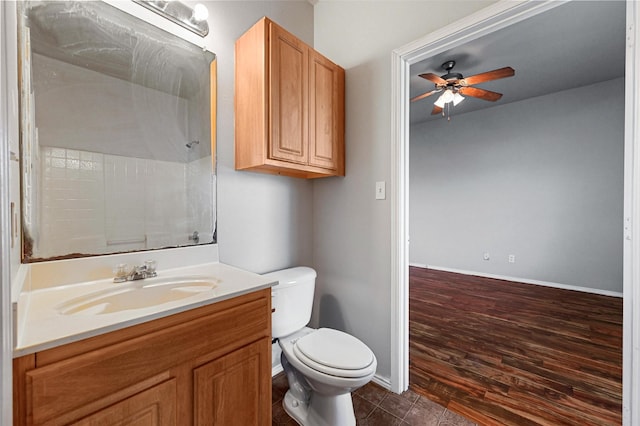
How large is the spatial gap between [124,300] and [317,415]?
1.04 m

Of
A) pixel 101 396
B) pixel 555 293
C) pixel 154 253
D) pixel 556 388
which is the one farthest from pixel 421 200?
pixel 101 396

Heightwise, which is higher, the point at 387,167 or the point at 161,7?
the point at 161,7

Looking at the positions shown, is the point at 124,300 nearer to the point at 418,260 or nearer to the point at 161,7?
the point at 161,7

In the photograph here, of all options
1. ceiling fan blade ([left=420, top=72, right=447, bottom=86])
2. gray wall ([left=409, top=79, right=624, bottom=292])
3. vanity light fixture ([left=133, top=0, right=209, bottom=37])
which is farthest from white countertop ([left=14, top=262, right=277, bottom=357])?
gray wall ([left=409, top=79, right=624, bottom=292])

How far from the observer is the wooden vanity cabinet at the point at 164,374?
642mm

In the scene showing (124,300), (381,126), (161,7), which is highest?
(161,7)

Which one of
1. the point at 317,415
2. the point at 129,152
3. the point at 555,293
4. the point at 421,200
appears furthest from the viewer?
the point at 421,200

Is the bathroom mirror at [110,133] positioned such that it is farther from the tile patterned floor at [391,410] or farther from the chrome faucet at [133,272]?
the tile patterned floor at [391,410]

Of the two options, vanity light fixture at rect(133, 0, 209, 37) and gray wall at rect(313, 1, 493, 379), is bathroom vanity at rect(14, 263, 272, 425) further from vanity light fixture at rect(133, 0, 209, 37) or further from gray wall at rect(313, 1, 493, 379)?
vanity light fixture at rect(133, 0, 209, 37)

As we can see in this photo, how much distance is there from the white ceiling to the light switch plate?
1663 mm

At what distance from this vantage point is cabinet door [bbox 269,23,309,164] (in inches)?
54.6

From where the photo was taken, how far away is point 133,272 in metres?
1.14

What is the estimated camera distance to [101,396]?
28.1 inches

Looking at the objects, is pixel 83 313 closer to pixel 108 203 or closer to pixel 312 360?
pixel 108 203
